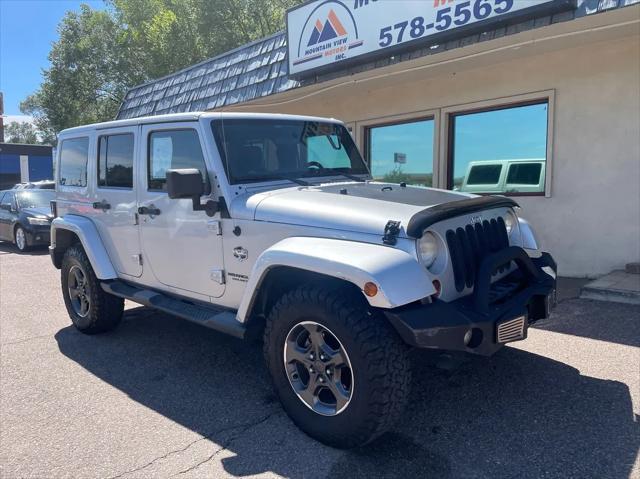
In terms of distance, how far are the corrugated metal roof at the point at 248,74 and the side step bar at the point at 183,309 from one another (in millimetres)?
4560

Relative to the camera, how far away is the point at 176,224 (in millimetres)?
3951

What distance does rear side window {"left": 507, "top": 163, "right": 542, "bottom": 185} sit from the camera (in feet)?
24.1

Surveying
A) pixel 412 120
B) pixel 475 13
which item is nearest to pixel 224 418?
pixel 475 13

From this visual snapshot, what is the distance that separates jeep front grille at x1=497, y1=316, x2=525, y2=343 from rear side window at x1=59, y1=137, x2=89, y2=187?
4.19 metres

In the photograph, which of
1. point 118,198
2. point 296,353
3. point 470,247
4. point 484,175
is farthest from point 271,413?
point 484,175

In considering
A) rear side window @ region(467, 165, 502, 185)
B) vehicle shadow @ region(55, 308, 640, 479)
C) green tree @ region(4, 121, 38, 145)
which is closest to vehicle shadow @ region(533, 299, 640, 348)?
vehicle shadow @ region(55, 308, 640, 479)

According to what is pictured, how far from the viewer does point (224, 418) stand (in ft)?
10.9

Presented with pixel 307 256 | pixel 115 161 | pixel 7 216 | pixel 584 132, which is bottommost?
pixel 7 216

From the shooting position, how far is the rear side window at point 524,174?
289 inches

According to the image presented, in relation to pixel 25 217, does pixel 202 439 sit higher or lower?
lower

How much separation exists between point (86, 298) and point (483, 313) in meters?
3.94

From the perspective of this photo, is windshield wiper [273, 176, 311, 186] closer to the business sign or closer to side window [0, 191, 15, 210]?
the business sign

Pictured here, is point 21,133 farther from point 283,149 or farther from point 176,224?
point 283,149

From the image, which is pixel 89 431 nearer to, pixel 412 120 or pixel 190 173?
pixel 190 173
